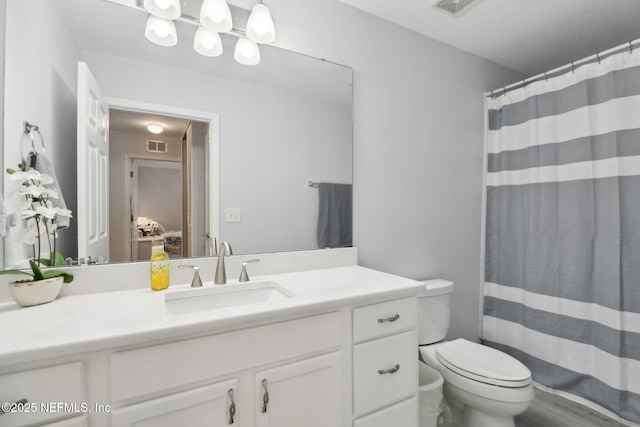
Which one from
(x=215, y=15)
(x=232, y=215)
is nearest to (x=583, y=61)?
(x=215, y=15)

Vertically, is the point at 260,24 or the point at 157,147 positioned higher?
the point at 260,24

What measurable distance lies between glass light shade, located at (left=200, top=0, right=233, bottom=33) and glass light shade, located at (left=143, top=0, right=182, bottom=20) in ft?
0.33

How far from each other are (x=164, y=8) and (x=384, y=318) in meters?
1.58

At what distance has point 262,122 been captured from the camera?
4.93 ft

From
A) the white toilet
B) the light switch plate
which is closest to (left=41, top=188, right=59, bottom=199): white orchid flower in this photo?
the light switch plate

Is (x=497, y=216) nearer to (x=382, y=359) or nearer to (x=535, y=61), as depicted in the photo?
(x=535, y=61)

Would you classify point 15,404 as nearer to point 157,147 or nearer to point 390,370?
point 157,147

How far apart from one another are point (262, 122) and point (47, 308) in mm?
1120

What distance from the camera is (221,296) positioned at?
1.24 m

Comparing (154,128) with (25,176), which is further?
(154,128)

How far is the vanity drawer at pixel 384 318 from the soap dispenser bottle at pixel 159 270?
0.77m

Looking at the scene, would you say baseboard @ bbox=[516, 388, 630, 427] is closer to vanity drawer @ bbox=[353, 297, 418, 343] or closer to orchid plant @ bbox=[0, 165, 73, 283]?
vanity drawer @ bbox=[353, 297, 418, 343]

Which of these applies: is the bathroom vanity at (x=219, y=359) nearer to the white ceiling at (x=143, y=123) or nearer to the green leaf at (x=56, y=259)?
the green leaf at (x=56, y=259)

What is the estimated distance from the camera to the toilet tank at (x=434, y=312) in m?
1.81
